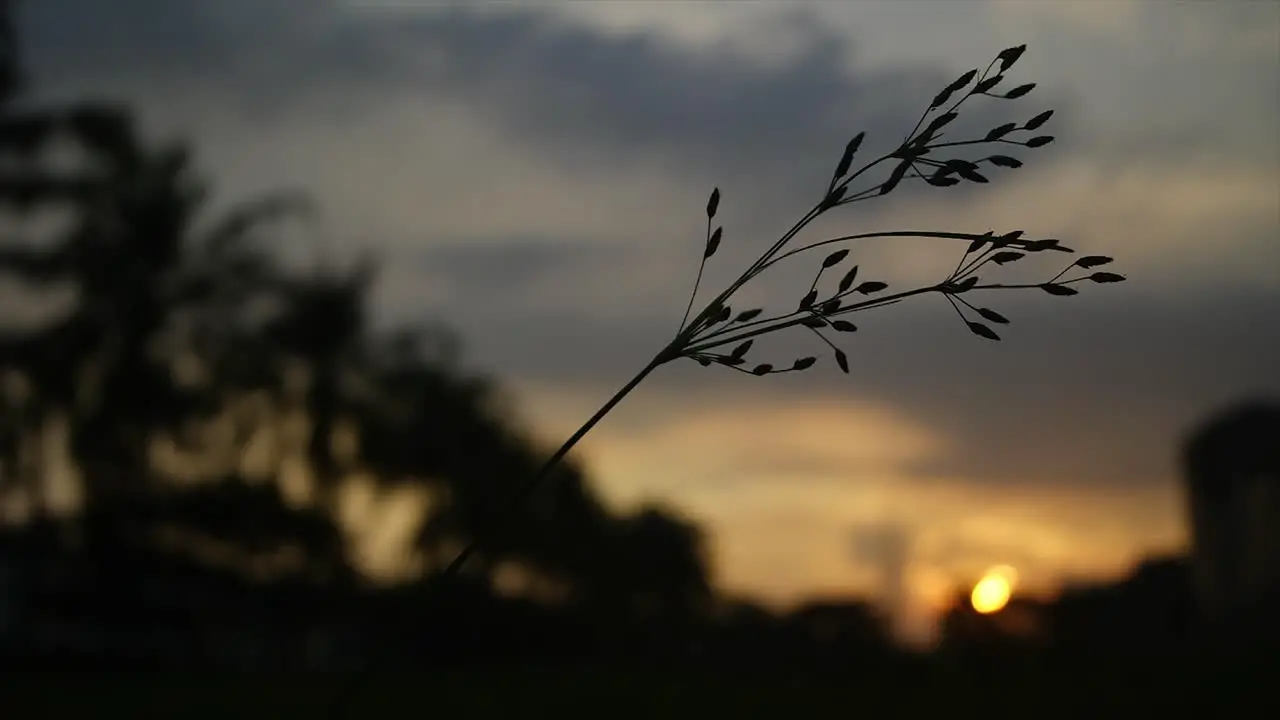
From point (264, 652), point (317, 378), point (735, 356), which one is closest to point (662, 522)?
point (317, 378)

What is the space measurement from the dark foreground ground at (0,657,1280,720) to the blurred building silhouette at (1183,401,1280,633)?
2054 centimetres

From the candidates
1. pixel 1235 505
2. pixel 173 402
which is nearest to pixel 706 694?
pixel 173 402

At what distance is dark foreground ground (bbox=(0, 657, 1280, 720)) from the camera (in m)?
7.48

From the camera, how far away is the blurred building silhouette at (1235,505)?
30938 millimetres

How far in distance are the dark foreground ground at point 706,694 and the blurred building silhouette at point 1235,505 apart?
67.4 ft

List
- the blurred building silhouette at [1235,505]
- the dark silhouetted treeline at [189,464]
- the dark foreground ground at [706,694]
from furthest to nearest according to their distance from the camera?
the blurred building silhouette at [1235,505] → the dark silhouetted treeline at [189,464] → the dark foreground ground at [706,694]

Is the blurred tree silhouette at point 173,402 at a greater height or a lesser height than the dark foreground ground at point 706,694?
greater

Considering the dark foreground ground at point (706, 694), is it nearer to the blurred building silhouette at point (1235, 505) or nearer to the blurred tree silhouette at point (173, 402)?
the blurred tree silhouette at point (173, 402)

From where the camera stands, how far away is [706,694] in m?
8.38

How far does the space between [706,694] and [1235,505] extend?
1158 inches

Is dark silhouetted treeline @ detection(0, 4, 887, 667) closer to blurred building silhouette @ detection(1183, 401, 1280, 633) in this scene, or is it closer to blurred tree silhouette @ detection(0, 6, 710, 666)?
blurred tree silhouette @ detection(0, 6, 710, 666)

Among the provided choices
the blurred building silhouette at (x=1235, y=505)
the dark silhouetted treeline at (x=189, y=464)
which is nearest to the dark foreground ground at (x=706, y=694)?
the dark silhouetted treeline at (x=189, y=464)

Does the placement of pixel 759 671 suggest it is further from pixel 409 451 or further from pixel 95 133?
pixel 409 451

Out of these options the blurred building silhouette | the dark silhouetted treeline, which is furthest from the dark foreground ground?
the blurred building silhouette
